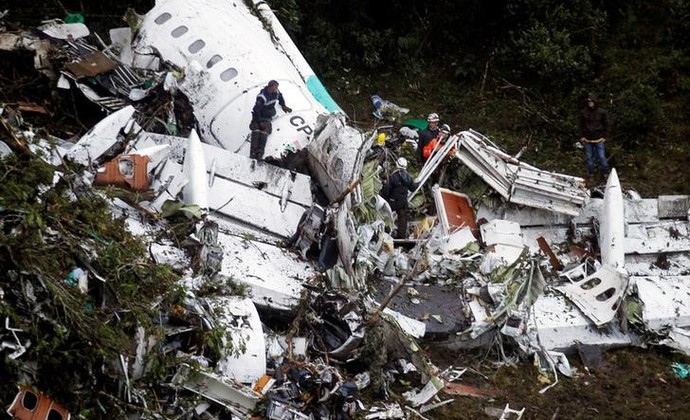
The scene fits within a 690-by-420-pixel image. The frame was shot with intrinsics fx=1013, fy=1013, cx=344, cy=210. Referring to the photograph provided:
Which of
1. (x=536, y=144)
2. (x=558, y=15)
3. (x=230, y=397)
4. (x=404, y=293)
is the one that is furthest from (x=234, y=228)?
(x=558, y=15)

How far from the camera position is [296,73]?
1505 centimetres

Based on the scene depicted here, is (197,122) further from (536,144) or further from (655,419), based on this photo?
(655,419)

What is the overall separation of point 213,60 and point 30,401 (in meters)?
7.30

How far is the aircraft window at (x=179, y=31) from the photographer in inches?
586

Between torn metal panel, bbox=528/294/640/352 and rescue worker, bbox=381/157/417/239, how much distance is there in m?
2.05

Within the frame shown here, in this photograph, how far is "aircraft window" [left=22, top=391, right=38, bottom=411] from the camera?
816cm

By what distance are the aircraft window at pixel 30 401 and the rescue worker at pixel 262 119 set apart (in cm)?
584

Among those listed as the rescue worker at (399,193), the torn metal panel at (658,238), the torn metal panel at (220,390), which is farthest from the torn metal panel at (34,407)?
the torn metal panel at (658,238)

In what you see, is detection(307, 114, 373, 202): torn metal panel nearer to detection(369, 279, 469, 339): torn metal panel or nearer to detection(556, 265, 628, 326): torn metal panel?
detection(369, 279, 469, 339): torn metal panel

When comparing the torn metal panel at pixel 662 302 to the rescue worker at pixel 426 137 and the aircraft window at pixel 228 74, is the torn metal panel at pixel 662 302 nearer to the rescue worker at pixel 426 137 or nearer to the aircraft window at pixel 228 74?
the rescue worker at pixel 426 137

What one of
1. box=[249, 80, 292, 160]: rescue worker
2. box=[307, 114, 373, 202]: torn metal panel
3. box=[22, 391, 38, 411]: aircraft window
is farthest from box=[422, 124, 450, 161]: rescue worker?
box=[22, 391, 38, 411]: aircraft window

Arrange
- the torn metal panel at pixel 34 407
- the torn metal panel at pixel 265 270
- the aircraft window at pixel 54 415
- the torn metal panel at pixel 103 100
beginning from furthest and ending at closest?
1. the torn metal panel at pixel 103 100
2. the torn metal panel at pixel 265 270
3. the aircraft window at pixel 54 415
4. the torn metal panel at pixel 34 407


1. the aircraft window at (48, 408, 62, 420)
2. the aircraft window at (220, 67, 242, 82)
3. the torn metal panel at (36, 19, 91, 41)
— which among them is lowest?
the torn metal panel at (36, 19, 91, 41)

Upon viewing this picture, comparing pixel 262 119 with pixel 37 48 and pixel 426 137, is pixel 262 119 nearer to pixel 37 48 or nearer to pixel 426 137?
pixel 426 137
